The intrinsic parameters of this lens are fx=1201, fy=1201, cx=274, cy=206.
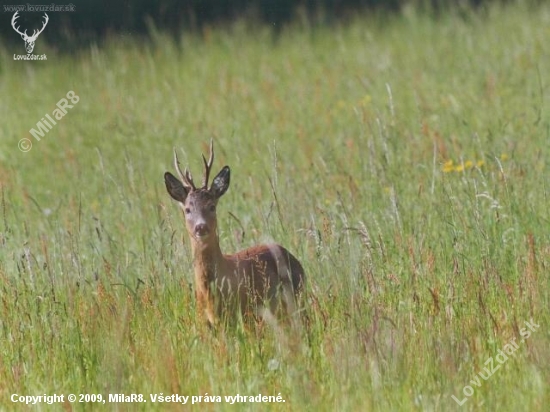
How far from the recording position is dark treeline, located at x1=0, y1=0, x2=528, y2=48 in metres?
14.6

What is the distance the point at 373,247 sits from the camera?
6070 mm

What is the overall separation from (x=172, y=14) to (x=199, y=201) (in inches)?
378

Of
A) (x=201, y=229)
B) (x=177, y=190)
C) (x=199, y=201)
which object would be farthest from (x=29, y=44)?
(x=201, y=229)

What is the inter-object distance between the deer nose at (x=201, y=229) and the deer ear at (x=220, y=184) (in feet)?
0.77

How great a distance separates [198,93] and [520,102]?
3581 millimetres

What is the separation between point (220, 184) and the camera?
6.05m

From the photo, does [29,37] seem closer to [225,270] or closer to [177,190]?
[177,190]

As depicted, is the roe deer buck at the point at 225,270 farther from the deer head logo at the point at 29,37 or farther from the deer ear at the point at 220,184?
the deer head logo at the point at 29,37

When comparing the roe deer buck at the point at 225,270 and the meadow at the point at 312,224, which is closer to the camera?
the meadow at the point at 312,224

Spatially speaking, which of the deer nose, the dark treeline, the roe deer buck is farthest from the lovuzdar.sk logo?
the deer nose

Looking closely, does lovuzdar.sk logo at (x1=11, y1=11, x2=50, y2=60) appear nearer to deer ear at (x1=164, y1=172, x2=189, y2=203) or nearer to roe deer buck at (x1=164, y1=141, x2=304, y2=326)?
deer ear at (x1=164, y1=172, x2=189, y2=203)

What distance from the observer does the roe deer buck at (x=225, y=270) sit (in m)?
5.68

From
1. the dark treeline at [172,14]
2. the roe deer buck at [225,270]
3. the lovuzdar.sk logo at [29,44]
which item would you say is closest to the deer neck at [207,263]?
the roe deer buck at [225,270]

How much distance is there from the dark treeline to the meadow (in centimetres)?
99
